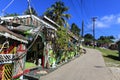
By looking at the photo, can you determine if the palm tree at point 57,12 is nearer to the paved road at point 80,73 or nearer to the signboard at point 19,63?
the paved road at point 80,73

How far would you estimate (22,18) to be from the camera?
68.5ft

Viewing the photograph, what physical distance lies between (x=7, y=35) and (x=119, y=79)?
27.1 ft

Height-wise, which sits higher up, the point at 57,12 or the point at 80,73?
the point at 57,12

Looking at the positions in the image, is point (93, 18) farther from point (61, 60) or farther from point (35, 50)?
point (35, 50)

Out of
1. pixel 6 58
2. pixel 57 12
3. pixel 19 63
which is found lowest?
pixel 19 63

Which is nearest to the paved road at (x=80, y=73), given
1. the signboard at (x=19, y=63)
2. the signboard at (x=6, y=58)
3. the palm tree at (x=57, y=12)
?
the signboard at (x=19, y=63)

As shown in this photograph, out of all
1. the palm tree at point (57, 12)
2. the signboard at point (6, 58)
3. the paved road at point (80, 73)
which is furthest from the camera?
the palm tree at point (57, 12)

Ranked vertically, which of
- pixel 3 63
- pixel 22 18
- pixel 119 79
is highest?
pixel 22 18

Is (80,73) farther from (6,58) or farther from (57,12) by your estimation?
(57,12)

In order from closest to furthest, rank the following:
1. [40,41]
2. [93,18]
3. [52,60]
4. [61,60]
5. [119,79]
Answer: [119,79], [40,41], [52,60], [61,60], [93,18]

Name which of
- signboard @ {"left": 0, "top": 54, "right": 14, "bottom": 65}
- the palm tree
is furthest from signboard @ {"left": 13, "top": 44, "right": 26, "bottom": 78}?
the palm tree

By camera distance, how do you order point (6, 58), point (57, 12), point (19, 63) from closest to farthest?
point (6, 58) → point (19, 63) → point (57, 12)

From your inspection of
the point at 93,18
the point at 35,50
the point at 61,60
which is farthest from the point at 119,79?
the point at 93,18

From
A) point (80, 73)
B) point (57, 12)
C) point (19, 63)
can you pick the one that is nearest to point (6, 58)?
Result: point (19, 63)
